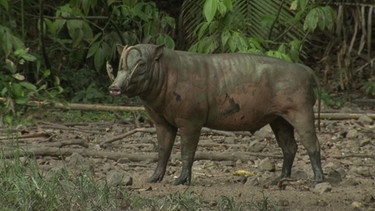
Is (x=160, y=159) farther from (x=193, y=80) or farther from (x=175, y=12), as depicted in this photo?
(x=175, y=12)

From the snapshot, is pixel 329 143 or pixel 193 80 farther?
pixel 329 143

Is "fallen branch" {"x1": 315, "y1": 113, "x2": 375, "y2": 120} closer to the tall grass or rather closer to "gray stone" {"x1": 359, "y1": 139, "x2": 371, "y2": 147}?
"gray stone" {"x1": 359, "y1": 139, "x2": 371, "y2": 147}

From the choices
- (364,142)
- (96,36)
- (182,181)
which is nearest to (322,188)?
(182,181)

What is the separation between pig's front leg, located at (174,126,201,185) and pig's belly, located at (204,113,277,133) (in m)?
0.14

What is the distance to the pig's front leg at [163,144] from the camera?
20.2ft

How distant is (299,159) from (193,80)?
1.92 metres

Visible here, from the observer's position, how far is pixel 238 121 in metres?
6.10

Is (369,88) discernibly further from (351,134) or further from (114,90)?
(114,90)

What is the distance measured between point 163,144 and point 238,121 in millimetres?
546

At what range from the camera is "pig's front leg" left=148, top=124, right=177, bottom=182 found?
242 inches

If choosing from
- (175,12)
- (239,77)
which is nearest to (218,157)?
(239,77)

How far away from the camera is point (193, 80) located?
5.93m

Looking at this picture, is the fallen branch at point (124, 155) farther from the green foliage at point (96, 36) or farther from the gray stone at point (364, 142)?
the green foliage at point (96, 36)

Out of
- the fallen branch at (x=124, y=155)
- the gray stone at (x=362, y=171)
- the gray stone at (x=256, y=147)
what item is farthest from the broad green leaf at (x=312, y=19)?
the gray stone at (x=362, y=171)
